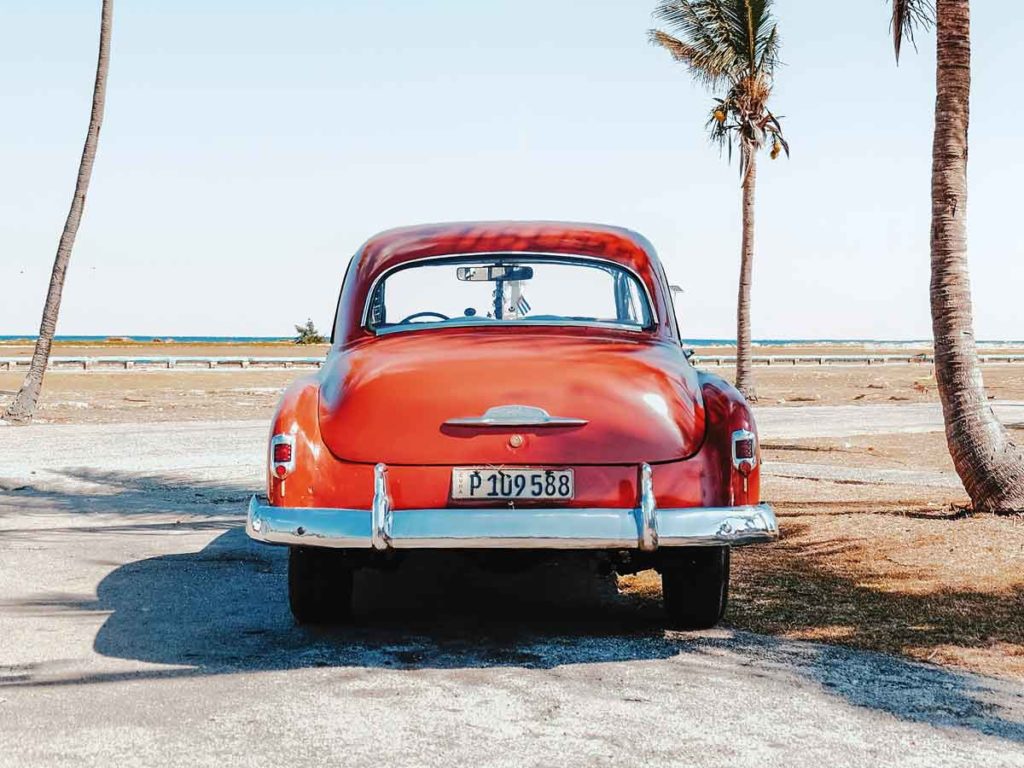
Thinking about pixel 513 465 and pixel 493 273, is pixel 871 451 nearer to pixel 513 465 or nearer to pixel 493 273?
pixel 493 273

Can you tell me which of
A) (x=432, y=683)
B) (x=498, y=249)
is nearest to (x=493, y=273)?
(x=498, y=249)

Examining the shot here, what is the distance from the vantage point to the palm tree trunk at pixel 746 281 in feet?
94.5

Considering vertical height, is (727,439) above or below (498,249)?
below

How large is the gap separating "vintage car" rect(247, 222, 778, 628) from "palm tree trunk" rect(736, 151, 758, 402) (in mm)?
23167

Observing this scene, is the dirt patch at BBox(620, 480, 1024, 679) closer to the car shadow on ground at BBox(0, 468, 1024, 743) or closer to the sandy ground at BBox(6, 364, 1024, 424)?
the car shadow on ground at BBox(0, 468, 1024, 743)

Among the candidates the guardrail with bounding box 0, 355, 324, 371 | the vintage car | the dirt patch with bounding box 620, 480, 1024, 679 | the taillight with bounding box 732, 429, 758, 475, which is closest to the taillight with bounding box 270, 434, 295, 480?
the vintage car

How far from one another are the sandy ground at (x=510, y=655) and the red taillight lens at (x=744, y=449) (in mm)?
868

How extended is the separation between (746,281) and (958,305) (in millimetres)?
19338

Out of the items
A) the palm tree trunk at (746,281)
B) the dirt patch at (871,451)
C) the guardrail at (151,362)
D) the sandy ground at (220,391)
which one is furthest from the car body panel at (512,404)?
the guardrail at (151,362)

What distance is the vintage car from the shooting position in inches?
213

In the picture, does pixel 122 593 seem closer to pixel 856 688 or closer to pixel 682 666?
pixel 682 666

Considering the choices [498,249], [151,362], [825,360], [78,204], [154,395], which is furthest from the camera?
[825,360]

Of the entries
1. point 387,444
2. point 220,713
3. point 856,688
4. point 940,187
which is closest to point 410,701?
point 220,713

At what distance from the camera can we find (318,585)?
238 inches
